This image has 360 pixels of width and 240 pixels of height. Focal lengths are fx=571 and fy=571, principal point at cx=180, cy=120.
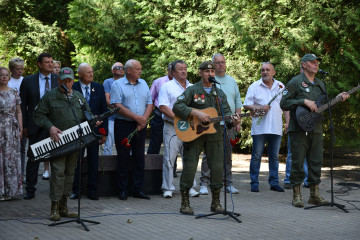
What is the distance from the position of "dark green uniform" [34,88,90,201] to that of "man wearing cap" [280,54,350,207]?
10.8 ft

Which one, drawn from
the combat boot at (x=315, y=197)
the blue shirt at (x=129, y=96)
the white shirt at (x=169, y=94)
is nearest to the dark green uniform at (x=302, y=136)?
the combat boot at (x=315, y=197)

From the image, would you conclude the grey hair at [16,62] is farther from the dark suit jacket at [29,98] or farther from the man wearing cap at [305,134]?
the man wearing cap at [305,134]

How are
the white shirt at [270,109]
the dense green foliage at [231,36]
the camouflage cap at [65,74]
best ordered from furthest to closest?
the dense green foliage at [231,36] < the white shirt at [270,109] < the camouflage cap at [65,74]

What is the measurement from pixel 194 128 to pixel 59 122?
187 centimetres

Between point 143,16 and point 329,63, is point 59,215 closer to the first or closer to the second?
point 329,63

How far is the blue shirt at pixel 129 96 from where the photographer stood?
939cm

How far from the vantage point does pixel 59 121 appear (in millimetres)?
7645

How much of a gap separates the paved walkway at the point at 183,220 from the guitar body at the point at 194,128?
1.11 m

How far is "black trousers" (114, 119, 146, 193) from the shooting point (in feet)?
30.8

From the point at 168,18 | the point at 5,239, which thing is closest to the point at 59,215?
the point at 5,239

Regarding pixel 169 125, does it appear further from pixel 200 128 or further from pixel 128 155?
pixel 200 128

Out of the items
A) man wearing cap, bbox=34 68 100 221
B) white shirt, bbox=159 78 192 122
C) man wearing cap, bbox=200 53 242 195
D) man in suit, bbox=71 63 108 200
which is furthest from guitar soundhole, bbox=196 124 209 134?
man wearing cap, bbox=200 53 242 195

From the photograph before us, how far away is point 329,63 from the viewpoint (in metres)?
12.9

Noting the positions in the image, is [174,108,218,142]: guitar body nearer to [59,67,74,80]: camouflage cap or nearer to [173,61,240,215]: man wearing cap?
[173,61,240,215]: man wearing cap
